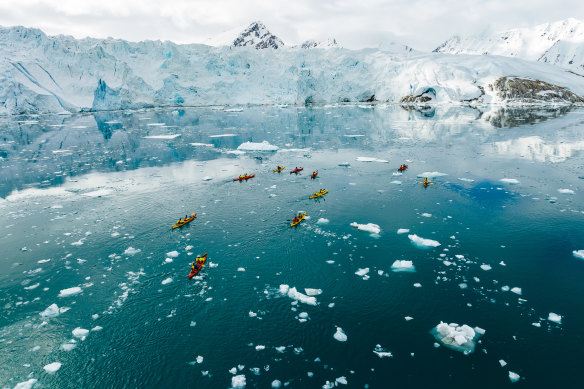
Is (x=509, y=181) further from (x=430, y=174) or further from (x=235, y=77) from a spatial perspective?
(x=235, y=77)

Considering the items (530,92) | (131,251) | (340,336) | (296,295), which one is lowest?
(340,336)

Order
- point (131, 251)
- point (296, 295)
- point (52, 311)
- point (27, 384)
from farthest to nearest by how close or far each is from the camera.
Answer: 1. point (131, 251)
2. point (296, 295)
3. point (52, 311)
4. point (27, 384)

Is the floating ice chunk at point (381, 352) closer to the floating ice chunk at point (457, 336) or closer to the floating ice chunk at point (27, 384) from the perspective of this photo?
the floating ice chunk at point (457, 336)

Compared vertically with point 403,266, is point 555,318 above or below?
below

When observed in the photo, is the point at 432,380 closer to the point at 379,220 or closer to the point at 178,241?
the point at 379,220

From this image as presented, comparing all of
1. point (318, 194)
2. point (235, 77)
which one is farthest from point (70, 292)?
point (235, 77)

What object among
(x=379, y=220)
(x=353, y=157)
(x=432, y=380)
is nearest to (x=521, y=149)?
(x=353, y=157)

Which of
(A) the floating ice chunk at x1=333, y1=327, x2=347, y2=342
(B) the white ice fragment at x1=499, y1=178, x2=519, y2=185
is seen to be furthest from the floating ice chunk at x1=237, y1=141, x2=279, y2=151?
(A) the floating ice chunk at x1=333, y1=327, x2=347, y2=342

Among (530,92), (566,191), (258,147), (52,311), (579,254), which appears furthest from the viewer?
(530,92)
